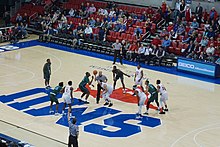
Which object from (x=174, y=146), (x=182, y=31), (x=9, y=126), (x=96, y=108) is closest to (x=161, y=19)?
(x=182, y=31)

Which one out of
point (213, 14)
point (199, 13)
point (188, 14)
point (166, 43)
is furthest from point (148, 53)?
point (213, 14)

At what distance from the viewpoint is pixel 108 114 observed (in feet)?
70.8

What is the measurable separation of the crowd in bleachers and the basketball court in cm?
266

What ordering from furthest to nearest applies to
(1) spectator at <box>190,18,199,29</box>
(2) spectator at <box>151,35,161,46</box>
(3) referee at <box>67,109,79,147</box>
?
(1) spectator at <box>190,18,199,29</box> → (2) spectator at <box>151,35,161,46</box> → (3) referee at <box>67,109,79,147</box>

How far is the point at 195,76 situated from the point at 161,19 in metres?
7.78

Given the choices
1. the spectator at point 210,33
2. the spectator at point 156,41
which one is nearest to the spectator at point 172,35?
the spectator at point 156,41

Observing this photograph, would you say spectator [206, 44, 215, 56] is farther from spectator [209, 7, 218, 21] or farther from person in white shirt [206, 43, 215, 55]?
spectator [209, 7, 218, 21]

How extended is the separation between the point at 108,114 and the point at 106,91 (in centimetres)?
107

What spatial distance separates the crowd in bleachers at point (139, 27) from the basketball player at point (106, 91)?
349 inches

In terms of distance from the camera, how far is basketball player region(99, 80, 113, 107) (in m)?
21.8

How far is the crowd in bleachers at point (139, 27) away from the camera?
102 feet

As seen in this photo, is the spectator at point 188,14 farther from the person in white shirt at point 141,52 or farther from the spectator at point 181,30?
the person in white shirt at point 141,52

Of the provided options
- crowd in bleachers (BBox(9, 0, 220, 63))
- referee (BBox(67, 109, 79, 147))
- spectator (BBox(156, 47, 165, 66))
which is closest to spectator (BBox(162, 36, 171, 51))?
crowd in bleachers (BBox(9, 0, 220, 63))

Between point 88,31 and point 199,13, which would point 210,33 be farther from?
point 88,31
